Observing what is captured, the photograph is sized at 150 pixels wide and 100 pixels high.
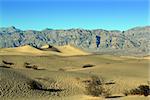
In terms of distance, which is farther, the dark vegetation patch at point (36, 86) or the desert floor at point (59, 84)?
the dark vegetation patch at point (36, 86)

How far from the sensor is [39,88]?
1289 inches

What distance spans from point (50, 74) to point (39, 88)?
791 centimetres

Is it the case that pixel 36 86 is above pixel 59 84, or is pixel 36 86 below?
above

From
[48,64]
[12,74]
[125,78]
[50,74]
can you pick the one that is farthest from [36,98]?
[48,64]

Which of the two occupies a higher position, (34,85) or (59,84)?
(34,85)

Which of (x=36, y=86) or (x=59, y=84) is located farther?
(x=59, y=84)

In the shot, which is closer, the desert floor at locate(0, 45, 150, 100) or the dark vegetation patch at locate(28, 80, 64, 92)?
the desert floor at locate(0, 45, 150, 100)

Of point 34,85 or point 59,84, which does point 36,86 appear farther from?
point 59,84

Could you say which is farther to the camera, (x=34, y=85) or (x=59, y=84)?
(x=59, y=84)

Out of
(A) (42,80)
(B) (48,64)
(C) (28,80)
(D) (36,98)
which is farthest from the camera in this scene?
(B) (48,64)

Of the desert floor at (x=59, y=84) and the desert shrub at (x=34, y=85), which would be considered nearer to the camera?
the desert floor at (x=59, y=84)

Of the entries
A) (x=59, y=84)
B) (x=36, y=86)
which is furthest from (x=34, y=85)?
(x=59, y=84)

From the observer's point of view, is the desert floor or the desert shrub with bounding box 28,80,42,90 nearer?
the desert floor

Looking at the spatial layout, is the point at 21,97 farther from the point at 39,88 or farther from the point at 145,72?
the point at 145,72
